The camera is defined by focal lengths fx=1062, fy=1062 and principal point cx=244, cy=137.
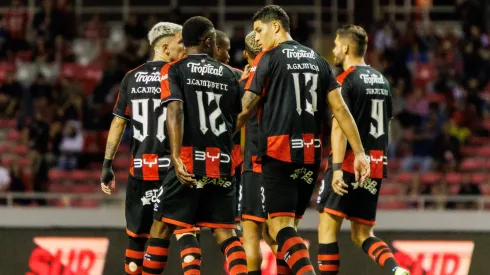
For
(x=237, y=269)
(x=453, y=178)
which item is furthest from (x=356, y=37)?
(x=453, y=178)

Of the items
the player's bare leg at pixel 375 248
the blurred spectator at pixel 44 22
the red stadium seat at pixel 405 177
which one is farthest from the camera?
the blurred spectator at pixel 44 22

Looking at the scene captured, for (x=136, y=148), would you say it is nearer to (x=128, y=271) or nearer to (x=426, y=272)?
(x=128, y=271)

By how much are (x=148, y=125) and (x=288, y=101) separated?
4.91 feet

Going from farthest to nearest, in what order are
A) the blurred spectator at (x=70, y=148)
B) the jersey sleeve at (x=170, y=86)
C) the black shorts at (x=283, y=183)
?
1. the blurred spectator at (x=70, y=148)
2. the black shorts at (x=283, y=183)
3. the jersey sleeve at (x=170, y=86)

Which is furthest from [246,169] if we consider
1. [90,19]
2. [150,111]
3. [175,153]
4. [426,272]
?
[90,19]

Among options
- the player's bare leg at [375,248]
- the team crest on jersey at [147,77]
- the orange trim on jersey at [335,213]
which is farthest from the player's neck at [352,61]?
the team crest on jersey at [147,77]

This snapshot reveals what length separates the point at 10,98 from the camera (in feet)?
58.3

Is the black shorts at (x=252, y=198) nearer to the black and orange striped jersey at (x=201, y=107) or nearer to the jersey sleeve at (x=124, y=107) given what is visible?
the black and orange striped jersey at (x=201, y=107)

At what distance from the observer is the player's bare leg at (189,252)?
779cm

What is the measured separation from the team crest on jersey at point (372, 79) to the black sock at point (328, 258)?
1382mm

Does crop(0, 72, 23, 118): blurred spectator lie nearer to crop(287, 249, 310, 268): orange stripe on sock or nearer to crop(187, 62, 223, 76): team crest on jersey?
crop(187, 62, 223, 76): team crest on jersey

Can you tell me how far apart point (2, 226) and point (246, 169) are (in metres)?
3.17

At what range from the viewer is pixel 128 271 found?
9016 mm

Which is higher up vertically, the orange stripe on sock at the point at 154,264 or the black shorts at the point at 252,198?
the black shorts at the point at 252,198
